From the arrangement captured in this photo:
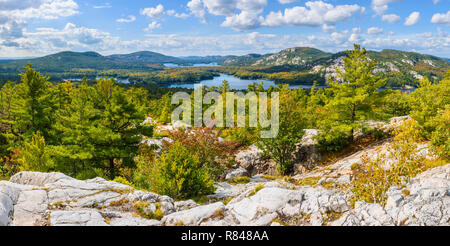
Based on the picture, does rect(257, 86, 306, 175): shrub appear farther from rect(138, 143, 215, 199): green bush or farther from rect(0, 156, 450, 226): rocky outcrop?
rect(0, 156, 450, 226): rocky outcrop

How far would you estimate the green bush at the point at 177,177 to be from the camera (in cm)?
1047

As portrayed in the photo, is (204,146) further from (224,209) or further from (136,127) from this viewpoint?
(136,127)

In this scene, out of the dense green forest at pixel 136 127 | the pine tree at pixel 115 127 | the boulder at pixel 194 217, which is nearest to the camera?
the boulder at pixel 194 217

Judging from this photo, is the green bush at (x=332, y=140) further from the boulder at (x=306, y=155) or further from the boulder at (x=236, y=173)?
the boulder at (x=236, y=173)

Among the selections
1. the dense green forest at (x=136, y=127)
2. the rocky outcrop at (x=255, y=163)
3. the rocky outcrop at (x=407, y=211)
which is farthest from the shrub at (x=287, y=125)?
the rocky outcrop at (x=407, y=211)

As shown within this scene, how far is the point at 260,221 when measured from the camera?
6445mm

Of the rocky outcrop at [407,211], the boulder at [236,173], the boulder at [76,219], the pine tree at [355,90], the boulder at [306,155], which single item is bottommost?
the boulder at [236,173]

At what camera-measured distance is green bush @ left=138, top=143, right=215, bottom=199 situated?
34.3ft

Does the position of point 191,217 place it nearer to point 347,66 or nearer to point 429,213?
point 429,213

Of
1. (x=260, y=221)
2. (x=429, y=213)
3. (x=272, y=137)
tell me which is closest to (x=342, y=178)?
(x=272, y=137)

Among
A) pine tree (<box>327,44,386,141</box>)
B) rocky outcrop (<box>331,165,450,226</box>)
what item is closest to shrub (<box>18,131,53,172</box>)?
rocky outcrop (<box>331,165,450,226</box>)

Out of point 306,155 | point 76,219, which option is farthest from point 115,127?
point 306,155

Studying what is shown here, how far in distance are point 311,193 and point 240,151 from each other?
54.3 ft

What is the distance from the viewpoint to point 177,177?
410 inches
